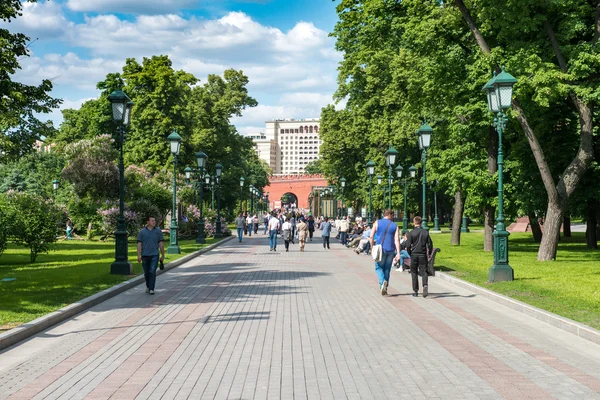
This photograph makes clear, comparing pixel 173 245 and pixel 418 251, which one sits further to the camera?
pixel 173 245

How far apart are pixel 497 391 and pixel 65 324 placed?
6.74 meters

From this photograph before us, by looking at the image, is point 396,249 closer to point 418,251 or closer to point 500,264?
point 418,251

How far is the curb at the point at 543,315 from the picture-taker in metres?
9.67

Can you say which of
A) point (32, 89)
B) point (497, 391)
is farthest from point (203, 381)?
point (32, 89)

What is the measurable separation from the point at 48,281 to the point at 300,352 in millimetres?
9944

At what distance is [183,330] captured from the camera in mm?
10320

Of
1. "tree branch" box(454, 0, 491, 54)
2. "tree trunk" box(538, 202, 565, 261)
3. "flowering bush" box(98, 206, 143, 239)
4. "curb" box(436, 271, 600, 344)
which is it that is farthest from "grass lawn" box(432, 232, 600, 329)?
"flowering bush" box(98, 206, 143, 239)

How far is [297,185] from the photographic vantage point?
154000 millimetres

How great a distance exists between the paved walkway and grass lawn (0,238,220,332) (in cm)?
69

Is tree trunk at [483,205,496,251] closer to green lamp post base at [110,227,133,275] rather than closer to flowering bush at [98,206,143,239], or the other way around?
green lamp post base at [110,227,133,275]

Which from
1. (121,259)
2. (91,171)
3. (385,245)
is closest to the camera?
(385,245)

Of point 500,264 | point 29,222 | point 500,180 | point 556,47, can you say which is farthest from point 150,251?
point 556,47

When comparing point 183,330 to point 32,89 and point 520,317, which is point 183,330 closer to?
point 520,317

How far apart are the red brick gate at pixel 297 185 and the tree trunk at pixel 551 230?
126m
